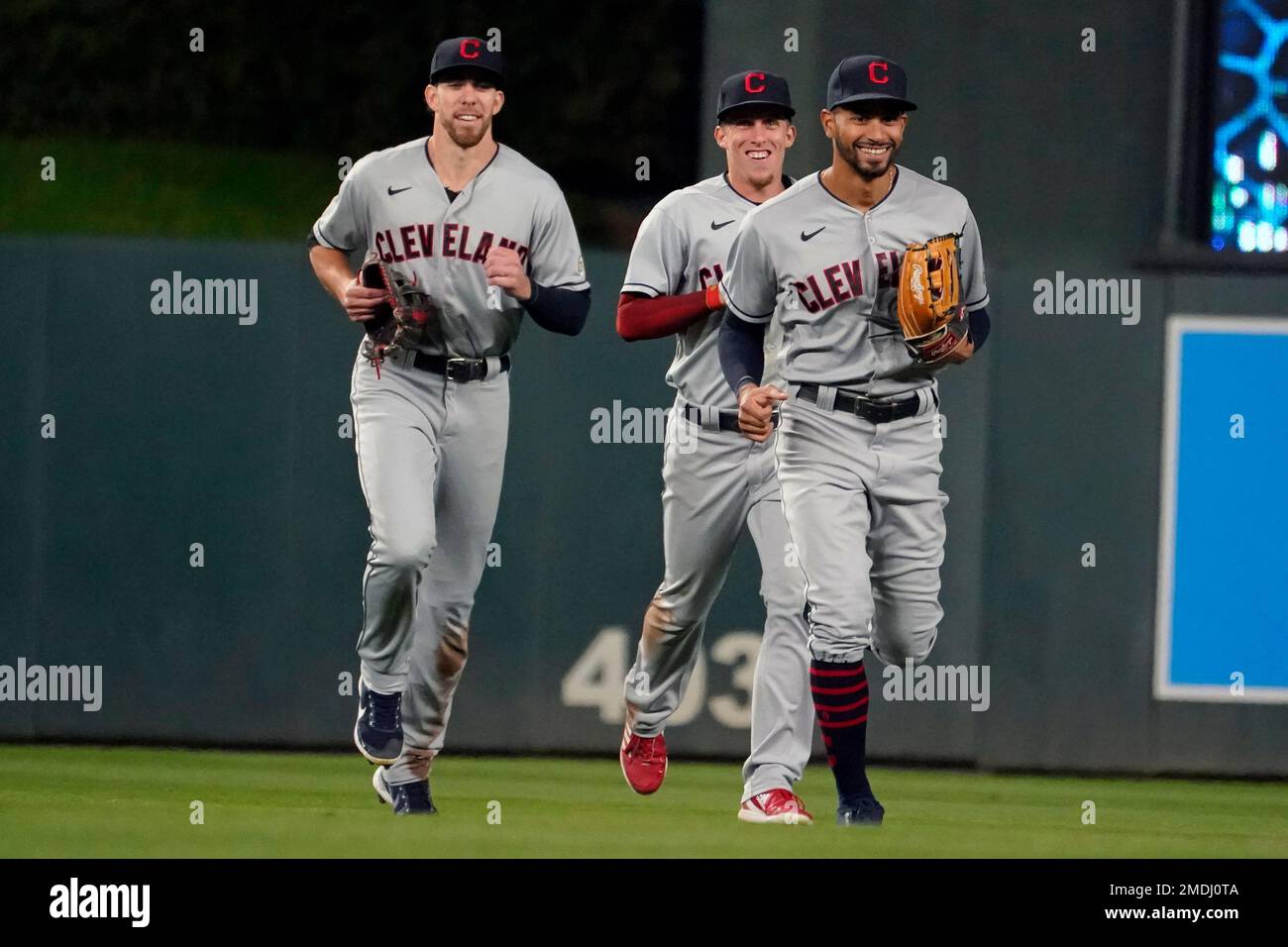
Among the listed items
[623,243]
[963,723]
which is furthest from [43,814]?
[623,243]

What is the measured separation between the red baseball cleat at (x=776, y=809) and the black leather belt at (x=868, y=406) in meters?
1.07

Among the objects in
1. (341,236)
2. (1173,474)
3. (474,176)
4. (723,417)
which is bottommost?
(1173,474)

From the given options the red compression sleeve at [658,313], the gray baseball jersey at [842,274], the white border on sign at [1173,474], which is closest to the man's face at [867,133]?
the gray baseball jersey at [842,274]

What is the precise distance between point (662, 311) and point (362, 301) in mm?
987

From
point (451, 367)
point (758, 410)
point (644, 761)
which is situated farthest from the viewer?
point (644, 761)

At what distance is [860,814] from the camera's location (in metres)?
5.94

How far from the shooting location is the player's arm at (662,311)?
6520mm

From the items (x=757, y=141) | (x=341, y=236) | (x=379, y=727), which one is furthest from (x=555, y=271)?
(x=379, y=727)

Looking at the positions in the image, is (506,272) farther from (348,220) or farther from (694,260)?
(694,260)

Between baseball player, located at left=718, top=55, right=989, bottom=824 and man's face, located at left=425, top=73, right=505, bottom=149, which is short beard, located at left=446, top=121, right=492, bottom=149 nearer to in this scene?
man's face, located at left=425, top=73, right=505, bottom=149

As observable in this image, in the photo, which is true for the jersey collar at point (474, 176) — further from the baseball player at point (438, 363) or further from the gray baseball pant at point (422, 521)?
the gray baseball pant at point (422, 521)

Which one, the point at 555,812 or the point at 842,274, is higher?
the point at 842,274

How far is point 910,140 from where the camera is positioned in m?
8.12

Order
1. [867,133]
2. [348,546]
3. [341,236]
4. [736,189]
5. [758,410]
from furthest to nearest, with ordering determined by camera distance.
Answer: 1. [348,546]
2. [736,189]
3. [341,236]
4. [867,133]
5. [758,410]
